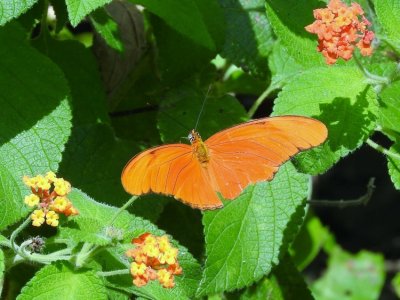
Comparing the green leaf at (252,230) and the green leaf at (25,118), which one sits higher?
the green leaf at (25,118)

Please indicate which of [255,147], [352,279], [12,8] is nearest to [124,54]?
[12,8]

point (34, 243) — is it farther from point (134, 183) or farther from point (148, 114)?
point (148, 114)

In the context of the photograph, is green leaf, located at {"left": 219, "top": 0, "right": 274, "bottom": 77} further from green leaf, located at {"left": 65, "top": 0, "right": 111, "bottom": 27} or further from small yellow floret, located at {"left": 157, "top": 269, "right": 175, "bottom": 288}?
small yellow floret, located at {"left": 157, "top": 269, "right": 175, "bottom": 288}

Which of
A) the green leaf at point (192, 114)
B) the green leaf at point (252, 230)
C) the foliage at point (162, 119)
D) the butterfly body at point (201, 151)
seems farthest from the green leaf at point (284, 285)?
the butterfly body at point (201, 151)

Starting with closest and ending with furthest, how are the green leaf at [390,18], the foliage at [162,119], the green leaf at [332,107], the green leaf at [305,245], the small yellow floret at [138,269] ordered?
the small yellow floret at [138,269] < the foliage at [162,119] < the green leaf at [332,107] < the green leaf at [390,18] < the green leaf at [305,245]

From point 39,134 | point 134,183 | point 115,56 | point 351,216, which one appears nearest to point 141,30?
point 115,56

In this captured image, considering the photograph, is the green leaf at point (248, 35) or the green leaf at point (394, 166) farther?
the green leaf at point (248, 35)

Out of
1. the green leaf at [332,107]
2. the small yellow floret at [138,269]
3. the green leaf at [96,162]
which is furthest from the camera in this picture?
the green leaf at [96,162]

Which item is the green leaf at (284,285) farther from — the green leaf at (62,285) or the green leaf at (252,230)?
the green leaf at (62,285)

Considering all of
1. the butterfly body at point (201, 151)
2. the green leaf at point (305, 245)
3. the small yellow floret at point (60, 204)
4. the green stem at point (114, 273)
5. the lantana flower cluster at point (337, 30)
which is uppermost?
the small yellow floret at point (60, 204)
